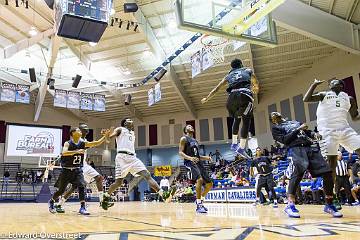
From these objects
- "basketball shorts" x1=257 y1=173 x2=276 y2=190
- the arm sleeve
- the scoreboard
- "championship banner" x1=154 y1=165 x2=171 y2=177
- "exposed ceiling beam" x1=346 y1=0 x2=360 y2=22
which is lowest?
"basketball shorts" x1=257 y1=173 x2=276 y2=190

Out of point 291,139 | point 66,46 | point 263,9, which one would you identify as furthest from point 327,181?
point 66,46

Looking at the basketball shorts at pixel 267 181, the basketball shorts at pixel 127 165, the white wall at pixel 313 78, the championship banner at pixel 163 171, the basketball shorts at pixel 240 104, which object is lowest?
the basketball shorts at pixel 267 181

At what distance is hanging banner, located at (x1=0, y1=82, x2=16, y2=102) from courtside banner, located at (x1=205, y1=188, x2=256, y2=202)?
11.4 m

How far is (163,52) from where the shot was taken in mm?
19641

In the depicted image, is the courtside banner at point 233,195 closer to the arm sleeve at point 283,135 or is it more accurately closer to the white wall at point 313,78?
the arm sleeve at point 283,135

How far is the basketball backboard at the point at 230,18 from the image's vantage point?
7926 mm

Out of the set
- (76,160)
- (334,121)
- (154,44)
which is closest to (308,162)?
(334,121)

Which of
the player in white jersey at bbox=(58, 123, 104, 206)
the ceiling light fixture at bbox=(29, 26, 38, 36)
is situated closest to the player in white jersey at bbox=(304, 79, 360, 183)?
the player in white jersey at bbox=(58, 123, 104, 206)

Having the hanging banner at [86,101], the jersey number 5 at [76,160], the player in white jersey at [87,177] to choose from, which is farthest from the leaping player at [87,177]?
the hanging banner at [86,101]

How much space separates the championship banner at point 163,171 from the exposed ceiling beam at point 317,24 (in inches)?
638

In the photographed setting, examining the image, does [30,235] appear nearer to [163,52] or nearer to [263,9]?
[263,9]

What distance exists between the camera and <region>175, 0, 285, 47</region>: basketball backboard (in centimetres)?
793

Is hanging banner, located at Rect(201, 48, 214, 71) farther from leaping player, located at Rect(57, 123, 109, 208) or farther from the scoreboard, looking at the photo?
leaping player, located at Rect(57, 123, 109, 208)

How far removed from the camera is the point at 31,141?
2455 cm
